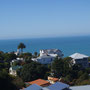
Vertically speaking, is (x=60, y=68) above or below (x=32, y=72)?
above

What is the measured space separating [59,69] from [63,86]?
12.1m

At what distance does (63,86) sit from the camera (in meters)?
13.9

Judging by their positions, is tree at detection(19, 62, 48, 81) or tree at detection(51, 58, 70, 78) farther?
tree at detection(51, 58, 70, 78)

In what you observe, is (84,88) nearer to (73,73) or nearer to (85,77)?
(85,77)

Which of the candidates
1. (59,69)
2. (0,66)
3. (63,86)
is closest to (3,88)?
(63,86)

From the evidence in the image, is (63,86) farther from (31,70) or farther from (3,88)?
(31,70)

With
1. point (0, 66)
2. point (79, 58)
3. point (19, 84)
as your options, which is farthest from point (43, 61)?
point (19, 84)

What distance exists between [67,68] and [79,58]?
313 inches

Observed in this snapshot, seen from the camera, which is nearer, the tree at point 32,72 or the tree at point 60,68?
the tree at point 32,72

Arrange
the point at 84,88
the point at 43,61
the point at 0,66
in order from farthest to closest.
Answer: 1. the point at 43,61
2. the point at 0,66
3. the point at 84,88

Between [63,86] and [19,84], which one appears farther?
[19,84]

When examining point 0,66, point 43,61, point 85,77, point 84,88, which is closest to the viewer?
point 84,88

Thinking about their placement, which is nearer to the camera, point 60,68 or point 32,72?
point 32,72

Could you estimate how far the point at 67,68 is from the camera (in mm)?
25469
